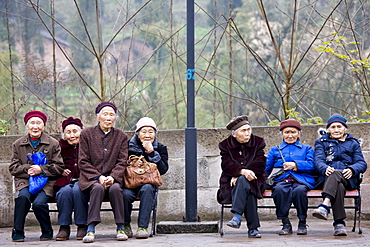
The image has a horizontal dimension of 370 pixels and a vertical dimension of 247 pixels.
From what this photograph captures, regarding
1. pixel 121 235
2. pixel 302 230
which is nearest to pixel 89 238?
pixel 121 235

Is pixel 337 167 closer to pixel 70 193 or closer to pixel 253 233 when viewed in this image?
pixel 253 233

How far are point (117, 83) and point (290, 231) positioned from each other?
3.53 metres

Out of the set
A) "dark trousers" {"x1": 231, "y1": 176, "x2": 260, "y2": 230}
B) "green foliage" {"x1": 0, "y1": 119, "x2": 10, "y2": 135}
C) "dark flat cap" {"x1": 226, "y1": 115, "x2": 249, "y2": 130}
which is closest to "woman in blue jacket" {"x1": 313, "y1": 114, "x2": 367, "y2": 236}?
"dark trousers" {"x1": 231, "y1": 176, "x2": 260, "y2": 230}

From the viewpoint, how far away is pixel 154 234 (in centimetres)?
633

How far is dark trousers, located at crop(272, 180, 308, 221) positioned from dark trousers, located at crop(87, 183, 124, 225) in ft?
5.03

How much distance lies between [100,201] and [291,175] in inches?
76.3

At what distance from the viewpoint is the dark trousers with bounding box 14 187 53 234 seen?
6121 mm

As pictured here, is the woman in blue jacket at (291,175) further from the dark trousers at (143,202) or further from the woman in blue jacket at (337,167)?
the dark trousers at (143,202)

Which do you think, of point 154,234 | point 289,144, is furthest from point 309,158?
point 154,234

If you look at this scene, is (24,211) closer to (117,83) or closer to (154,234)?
(154,234)

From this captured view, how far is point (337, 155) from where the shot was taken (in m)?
6.39

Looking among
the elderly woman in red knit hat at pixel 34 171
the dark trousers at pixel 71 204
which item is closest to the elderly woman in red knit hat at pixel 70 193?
the dark trousers at pixel 71 204

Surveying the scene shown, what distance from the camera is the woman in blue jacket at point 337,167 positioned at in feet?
19.7

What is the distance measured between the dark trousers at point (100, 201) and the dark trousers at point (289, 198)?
153cm
